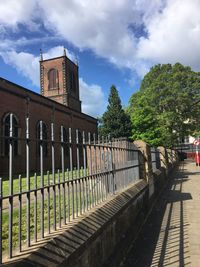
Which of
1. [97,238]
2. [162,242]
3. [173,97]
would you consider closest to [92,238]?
[97,238]

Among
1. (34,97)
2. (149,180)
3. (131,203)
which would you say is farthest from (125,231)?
(34,97)

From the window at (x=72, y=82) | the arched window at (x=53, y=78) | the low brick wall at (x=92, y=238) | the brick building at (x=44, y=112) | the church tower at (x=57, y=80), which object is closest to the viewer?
the low brick wall at (x=92, y=238)

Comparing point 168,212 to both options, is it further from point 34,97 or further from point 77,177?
point 34,97

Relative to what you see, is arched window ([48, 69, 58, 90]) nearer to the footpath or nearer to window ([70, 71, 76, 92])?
window ([70, 71, 76, 92])

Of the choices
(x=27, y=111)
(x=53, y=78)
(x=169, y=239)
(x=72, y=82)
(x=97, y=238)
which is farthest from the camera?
(x=72, y=82)

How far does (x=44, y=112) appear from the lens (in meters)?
29.8

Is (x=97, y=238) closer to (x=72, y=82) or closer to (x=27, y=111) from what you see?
(x=27, y=111)

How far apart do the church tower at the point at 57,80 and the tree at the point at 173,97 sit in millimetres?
13692

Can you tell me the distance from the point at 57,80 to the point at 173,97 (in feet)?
69.5

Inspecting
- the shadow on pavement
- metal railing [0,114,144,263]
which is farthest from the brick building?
the shadow on pavement

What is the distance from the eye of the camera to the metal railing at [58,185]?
3.08m

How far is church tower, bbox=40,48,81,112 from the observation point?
179 ft

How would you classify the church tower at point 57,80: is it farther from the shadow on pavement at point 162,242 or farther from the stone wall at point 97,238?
the stone wall at point 97,238

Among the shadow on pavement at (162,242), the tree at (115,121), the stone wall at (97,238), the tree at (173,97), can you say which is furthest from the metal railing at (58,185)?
the tree at (173,97)
